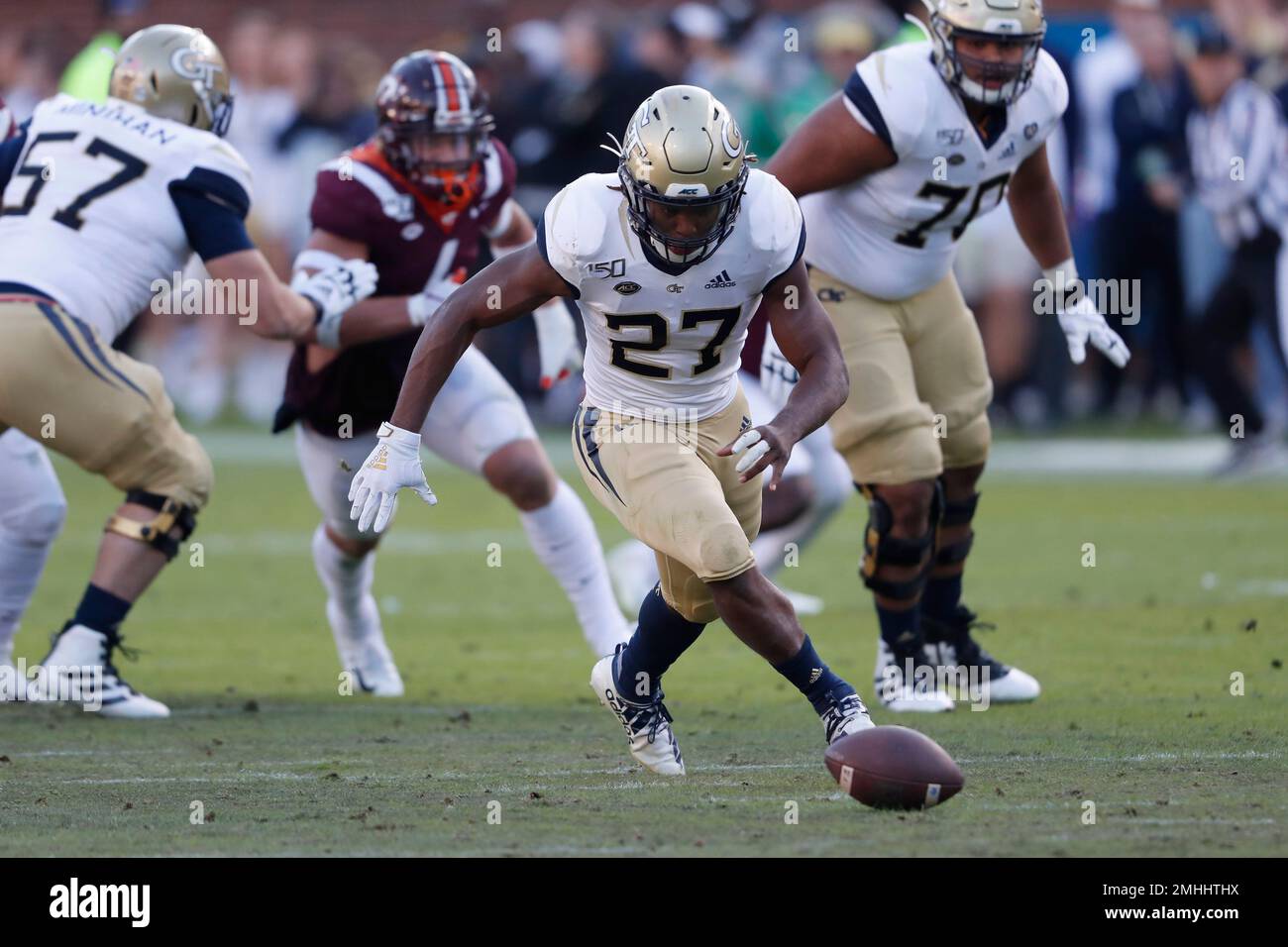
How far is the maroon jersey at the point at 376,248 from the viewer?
267 inches

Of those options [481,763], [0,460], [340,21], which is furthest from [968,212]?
[340,21]

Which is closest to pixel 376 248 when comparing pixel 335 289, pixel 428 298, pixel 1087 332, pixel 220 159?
pixel 428 298

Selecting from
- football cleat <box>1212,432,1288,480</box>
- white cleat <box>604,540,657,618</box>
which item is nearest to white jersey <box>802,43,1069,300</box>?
white cleat <box>604,540,657,618</box>

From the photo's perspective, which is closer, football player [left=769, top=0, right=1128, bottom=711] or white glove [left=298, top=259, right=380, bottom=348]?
football player [left=769, top=0, right=1128, bottom=711]

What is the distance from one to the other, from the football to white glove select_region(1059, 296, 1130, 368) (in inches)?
83.7

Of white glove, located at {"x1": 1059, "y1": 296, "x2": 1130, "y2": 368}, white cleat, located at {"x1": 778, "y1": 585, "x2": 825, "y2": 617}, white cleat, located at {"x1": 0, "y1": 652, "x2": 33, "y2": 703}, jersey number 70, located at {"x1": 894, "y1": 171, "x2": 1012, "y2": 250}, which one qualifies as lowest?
white cleat, located at {"x1": 0, "y1": 652, "x2": 33, "y2": 703}

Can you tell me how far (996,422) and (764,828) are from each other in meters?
10.7

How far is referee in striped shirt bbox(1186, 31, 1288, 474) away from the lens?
1187cm

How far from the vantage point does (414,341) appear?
6863mm

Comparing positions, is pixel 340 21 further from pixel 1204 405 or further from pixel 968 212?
pixel 968 212

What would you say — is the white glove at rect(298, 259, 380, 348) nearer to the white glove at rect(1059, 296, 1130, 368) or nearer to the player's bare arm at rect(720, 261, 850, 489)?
the player's bare arm at rect(720, 261, 850, 489)

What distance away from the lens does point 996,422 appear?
1489 cm

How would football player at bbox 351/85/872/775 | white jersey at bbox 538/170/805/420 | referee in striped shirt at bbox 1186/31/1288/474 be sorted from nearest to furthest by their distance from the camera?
1. football player at bbox 351/85/872/775
2. white jersey at bbox 538/170/805/420
3. referee in striped shirt at bbox 1186/31/1288/474

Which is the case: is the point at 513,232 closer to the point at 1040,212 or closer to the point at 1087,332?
the point at 1040,212
